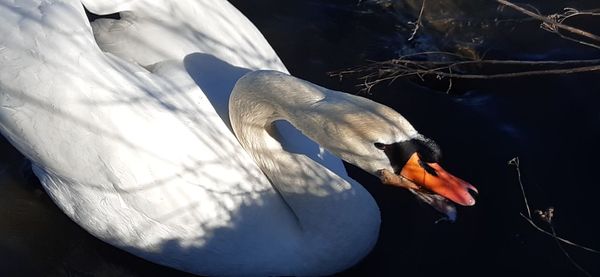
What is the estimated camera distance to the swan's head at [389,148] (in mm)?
3719

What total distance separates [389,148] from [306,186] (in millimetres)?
891

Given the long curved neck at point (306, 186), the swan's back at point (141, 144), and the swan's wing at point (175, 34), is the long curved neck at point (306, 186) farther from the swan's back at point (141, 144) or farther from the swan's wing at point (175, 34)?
the swan's wing at point (175, 34)

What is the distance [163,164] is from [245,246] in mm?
687

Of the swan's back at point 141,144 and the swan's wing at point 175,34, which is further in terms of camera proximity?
the swan's wing at point 175,34

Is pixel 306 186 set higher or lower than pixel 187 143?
lower

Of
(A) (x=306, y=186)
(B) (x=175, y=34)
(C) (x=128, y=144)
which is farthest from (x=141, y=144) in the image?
(B) (x=175, y=34)

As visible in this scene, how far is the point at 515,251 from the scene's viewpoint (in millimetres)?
5184

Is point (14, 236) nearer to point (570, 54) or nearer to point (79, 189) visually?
point (79, 189)

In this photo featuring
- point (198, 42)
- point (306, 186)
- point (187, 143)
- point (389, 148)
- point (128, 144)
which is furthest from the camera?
point (198, 42)

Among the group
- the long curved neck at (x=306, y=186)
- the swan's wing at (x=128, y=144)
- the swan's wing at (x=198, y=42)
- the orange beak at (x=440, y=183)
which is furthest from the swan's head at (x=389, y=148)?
the swan's wing at (x=198, y=42)

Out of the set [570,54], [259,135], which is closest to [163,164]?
[259,135]

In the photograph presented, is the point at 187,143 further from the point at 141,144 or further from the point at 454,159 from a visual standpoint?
the point at 454,159

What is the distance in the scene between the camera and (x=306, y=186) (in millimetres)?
4586

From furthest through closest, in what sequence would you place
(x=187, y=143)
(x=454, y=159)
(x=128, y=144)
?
1. (x=454, y=159)
2. (x=187, y=143)
3. (x=128, y=144)
